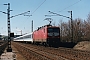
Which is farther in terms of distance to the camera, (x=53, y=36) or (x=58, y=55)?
(x=53, y=36)

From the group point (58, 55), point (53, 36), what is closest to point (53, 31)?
point (53, 36)

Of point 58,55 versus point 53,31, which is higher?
point 53,31

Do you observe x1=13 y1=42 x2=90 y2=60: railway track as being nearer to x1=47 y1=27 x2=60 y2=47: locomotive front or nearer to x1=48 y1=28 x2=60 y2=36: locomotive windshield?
x1=47 y1=27 x2=60 y2=47: locomotive front

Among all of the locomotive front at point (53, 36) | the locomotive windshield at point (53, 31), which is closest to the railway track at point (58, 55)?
the locomotive front at point (53, 36)

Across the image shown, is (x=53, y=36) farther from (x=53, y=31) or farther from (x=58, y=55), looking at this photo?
(x=58, y=55)

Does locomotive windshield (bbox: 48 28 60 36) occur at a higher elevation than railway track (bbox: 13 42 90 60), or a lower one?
higher

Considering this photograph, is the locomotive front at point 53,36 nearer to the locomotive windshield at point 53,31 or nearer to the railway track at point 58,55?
the locomotive windshield at point 53,31

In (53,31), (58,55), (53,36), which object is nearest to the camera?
(58,55)

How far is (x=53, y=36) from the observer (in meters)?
41.7

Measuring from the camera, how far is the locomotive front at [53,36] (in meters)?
41.2

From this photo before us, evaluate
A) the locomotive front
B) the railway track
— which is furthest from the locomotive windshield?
the railway track

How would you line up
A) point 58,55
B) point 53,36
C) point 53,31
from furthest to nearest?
point 53,31 → point 53,36 → point 58,55

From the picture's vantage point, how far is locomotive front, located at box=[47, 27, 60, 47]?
41.2 metres

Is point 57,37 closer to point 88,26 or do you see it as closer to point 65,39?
point 65,39
